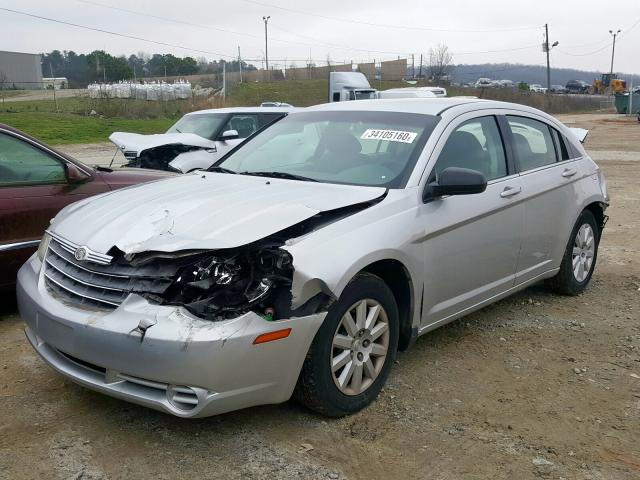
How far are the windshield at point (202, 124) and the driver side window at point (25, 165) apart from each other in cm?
581

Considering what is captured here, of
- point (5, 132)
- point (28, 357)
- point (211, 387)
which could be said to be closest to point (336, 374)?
point (211, 387)

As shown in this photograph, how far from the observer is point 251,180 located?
14.0 feet

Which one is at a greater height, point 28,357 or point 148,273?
point 148,273

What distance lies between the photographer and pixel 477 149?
4625 mm

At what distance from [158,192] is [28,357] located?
1.42 metres

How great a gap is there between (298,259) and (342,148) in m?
1.50

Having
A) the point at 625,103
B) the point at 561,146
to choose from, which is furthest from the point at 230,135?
the point at 625,103

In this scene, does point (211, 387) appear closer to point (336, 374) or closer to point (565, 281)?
point (336, 374)

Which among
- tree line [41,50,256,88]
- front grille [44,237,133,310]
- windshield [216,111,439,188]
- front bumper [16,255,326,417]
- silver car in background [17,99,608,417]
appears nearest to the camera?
front bumper [16,255,326,417]

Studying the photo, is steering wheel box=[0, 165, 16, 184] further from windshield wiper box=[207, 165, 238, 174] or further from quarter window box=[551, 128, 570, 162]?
quarter window box=[551, 128, 570, 162]

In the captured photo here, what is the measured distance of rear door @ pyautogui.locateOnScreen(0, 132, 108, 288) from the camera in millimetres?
5051

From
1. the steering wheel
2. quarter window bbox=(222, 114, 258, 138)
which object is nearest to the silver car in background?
the steering wheel

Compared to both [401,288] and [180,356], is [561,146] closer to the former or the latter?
[401,288]

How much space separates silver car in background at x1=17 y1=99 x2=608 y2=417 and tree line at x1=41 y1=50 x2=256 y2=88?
60665 mm
